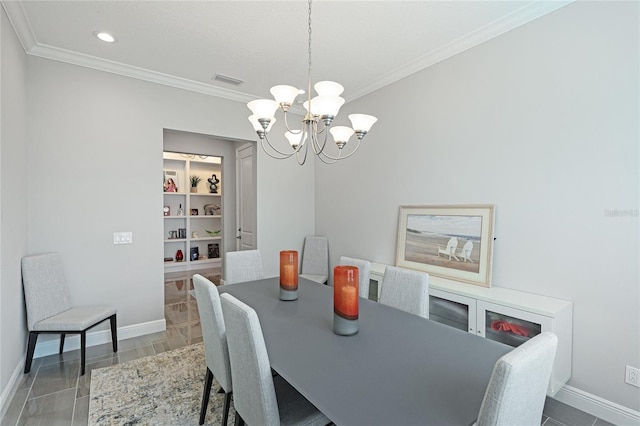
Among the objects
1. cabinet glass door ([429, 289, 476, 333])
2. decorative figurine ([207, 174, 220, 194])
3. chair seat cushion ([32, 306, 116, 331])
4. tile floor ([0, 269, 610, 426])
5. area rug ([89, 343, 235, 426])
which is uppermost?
decorative figurine ([207, 174, 220, 194])

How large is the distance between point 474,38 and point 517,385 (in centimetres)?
284

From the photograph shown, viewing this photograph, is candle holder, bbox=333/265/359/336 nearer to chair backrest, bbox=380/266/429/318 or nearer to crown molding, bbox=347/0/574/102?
chair backrest, bbox=380/266/429/318

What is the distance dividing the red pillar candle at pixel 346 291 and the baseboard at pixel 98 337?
2877 millimetres

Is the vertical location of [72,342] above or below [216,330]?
below

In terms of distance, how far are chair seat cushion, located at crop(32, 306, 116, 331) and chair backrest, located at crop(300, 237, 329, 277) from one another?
7.96 feet

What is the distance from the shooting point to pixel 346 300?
159cm

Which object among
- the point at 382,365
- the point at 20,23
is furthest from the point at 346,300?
the point at 20,23

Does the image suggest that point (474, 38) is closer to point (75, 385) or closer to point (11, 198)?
point (11, 198)

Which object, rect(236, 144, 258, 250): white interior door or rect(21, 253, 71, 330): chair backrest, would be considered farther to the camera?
rect(236, 144, 258, 250): white interior door

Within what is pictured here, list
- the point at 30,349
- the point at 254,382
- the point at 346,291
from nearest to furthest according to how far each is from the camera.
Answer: the point at 254,382, the point at 346,291, the point at 30,349

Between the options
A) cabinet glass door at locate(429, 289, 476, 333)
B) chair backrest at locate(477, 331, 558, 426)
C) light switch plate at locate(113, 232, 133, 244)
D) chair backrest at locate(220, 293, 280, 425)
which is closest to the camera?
chair backrest at locate(477, 331, 558, 426)

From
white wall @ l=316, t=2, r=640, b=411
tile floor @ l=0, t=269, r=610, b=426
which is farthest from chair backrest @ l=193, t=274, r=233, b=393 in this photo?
white wall @ l=316, t=2, r=640, b=411

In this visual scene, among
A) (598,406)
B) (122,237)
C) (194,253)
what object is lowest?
(598,406)

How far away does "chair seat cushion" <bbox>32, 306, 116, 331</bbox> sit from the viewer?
262 centimetres
